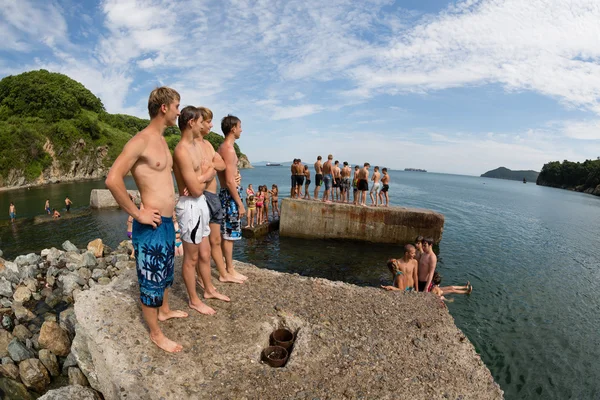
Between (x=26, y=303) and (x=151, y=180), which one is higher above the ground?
(x=151, y=180)

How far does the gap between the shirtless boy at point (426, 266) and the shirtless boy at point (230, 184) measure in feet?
20.7

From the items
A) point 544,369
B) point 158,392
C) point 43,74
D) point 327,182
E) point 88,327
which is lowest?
point 544,369

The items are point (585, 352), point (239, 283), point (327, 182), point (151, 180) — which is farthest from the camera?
point (327, 182)

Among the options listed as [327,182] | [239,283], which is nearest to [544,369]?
[239,283]

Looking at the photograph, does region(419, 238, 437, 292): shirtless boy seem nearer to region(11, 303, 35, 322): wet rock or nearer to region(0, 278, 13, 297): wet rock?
region(11, 303, 35, 322): wet rock

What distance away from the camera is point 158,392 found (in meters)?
3.33

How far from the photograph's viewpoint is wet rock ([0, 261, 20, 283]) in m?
9.38

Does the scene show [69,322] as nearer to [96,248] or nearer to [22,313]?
[22,313]

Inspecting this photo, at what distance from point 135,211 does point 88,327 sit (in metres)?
2.05

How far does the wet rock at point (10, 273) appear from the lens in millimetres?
9375

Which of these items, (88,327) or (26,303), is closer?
(88,327)

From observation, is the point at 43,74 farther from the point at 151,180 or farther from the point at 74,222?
the point at 151,180

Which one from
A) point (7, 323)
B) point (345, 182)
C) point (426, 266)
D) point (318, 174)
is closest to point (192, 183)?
point (7, 323)

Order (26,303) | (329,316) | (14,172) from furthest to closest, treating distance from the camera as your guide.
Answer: (14,172), (26,303), (329,316)
